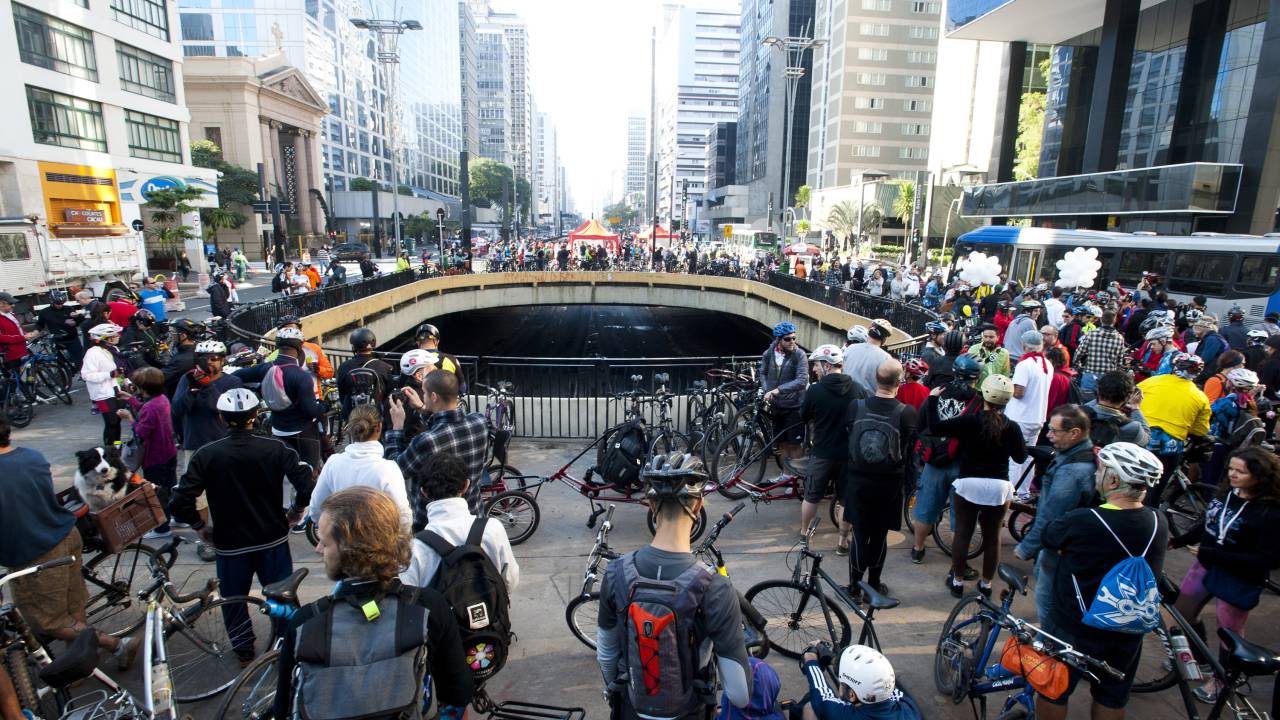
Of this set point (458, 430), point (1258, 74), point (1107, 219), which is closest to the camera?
point (458, 430)

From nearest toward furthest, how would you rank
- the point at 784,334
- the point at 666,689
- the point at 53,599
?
the point at 666,689 < the point at 53,599 < the point at 784,334

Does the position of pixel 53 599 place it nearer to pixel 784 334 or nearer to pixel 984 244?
pixel 784 334

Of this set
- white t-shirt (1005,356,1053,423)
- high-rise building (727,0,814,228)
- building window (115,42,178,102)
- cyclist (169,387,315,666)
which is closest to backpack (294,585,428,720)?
cyclist (169,387,315,666)

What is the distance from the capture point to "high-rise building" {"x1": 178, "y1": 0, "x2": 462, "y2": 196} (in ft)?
234

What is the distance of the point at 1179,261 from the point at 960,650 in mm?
20771

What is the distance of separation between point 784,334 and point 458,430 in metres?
4.63

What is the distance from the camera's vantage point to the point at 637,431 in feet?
21.2

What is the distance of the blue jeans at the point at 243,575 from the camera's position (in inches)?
163

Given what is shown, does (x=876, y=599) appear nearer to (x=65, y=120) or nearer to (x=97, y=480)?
(x=97, y=480)

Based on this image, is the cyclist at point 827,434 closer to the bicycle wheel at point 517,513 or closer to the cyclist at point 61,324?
the bicycle wheel at point 517,513

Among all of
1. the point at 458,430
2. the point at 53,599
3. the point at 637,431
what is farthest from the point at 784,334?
the point at 53,599

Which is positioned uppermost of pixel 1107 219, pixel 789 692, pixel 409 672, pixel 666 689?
pixel 1107 219

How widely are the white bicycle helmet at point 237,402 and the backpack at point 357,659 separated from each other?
2.07 m

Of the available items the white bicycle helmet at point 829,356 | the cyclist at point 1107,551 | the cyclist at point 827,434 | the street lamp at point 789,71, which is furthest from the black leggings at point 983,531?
the street lamp at point 789,71
